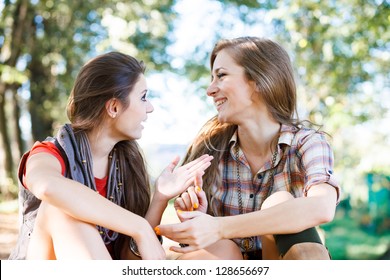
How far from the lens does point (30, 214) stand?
6.27ft

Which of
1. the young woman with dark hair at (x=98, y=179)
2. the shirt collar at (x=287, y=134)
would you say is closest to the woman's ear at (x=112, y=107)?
the young woman with dark hair at (x=98, y=179)

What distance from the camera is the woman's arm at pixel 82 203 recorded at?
64.9 inches

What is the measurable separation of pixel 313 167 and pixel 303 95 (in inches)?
230

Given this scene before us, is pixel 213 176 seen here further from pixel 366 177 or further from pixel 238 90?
pixel 366 177

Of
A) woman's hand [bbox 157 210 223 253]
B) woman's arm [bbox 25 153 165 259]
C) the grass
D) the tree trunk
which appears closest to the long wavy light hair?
woman's hand [bbox 157 210 223 253]

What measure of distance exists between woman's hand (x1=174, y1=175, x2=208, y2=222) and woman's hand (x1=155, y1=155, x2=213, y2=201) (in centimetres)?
3

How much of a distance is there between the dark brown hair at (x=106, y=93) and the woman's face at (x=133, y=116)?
0.08 ft

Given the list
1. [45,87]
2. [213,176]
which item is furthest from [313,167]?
[45,87]

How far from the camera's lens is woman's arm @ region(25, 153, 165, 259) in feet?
5.41

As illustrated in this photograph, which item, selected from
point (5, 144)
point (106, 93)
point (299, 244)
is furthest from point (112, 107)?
point (5, 144)

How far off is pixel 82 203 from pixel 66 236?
4.4 inches

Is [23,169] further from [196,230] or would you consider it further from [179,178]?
[196,230]

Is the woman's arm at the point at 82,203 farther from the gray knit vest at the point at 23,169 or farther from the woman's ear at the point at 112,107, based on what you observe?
the woman's ear at the point at 112,107

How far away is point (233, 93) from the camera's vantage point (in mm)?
2133
